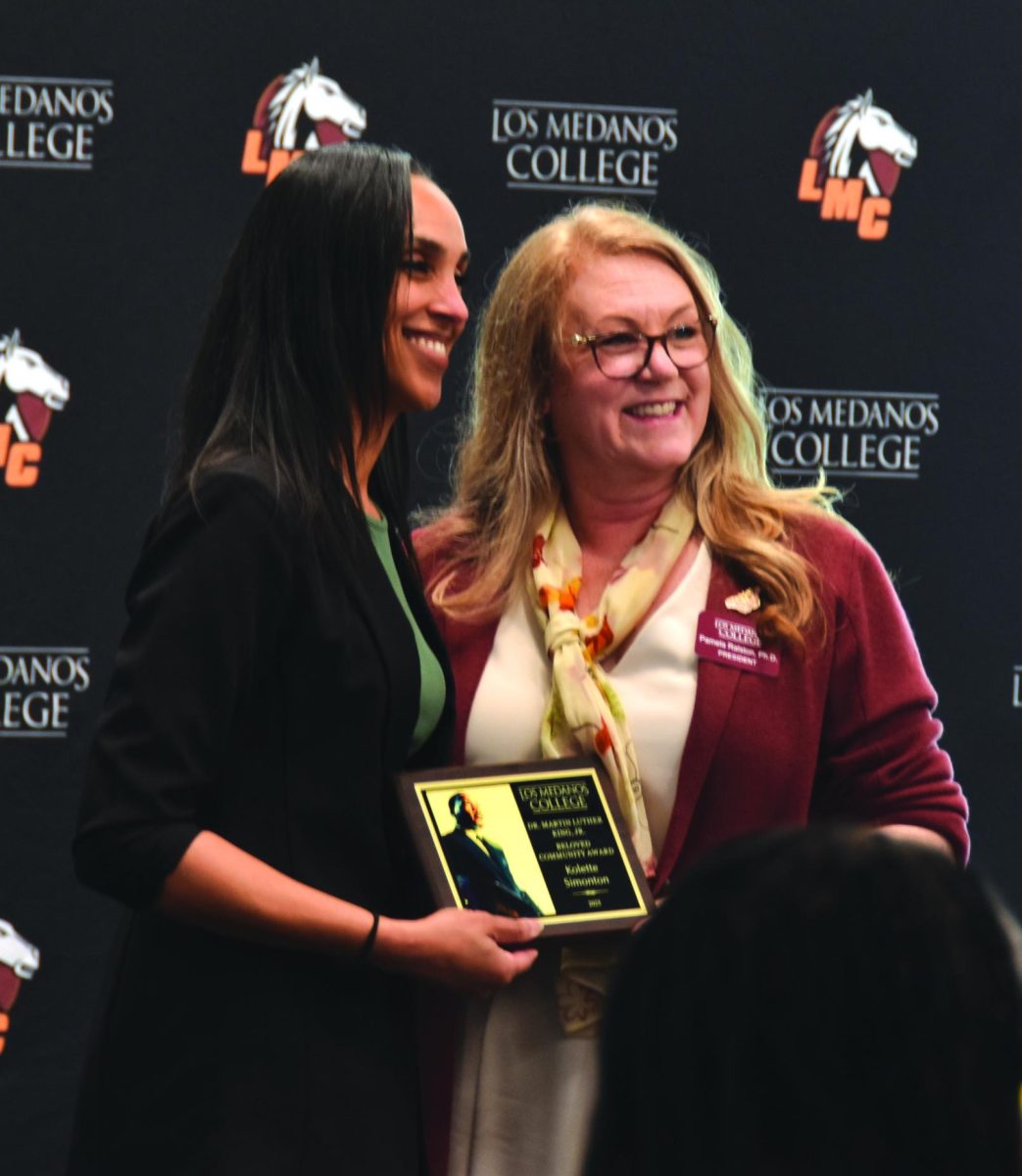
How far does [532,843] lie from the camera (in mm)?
2191

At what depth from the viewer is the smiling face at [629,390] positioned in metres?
2.55

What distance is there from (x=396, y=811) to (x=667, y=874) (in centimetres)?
51

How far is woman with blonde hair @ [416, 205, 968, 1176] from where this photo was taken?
2.37 meters

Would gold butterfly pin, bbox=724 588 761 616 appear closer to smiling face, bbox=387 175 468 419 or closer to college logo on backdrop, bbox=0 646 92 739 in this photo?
smiling face, bbox=387 175 468 419

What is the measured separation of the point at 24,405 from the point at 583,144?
4.16 feet

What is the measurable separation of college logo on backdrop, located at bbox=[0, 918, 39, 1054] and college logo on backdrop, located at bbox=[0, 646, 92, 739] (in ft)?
1.31

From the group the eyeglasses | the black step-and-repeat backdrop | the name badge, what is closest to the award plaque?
the name badge

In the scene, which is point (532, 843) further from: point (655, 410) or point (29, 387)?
point (29, 387)

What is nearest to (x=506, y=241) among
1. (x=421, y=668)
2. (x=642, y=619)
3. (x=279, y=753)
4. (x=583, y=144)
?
(x=583, y=144)

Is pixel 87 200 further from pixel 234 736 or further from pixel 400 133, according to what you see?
pixel 234 736

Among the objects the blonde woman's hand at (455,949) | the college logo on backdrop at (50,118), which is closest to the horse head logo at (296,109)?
the college logo on backdrop at (50,118)

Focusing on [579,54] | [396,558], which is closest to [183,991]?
[396,558]

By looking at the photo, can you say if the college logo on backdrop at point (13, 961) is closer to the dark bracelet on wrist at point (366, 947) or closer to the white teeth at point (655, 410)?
the white teeth at point (655, 410)

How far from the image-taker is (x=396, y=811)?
6.64 ft
